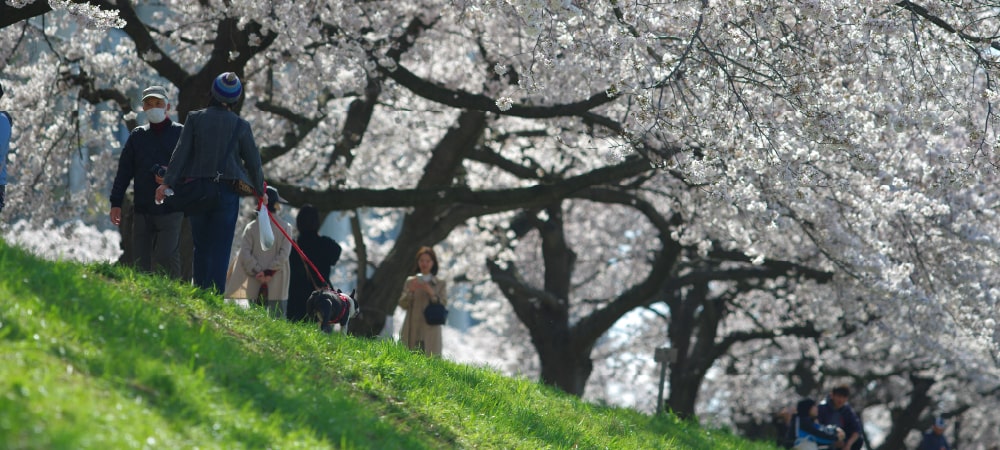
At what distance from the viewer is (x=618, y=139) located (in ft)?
39.9

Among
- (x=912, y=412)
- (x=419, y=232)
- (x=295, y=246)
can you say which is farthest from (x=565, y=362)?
(x=912, y=412)

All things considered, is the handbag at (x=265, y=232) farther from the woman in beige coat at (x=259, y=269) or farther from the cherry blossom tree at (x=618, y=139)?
the cherry blossom tree at (x=618, y=139)

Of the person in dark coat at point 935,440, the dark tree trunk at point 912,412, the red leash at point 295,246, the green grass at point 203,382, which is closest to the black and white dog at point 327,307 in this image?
the red leash at point 295,246

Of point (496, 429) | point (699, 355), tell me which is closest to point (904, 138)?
point (496, 429)

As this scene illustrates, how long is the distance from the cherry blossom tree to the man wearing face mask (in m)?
2.21

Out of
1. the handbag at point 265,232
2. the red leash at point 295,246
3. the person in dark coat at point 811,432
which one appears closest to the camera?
the handbag at point 265,232

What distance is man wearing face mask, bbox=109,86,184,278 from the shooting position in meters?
8.27

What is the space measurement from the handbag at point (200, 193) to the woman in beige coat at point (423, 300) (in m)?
3.56

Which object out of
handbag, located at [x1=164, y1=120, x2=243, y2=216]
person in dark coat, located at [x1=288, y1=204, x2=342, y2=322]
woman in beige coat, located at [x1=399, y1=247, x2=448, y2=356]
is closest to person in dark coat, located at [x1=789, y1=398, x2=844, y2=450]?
woman in beige coat, located at [x1=399, y1=247, x2=448, y2=356]

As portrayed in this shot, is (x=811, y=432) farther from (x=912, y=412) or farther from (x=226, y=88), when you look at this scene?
(x=912, y=412)

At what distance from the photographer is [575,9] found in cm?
785

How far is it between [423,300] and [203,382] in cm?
610

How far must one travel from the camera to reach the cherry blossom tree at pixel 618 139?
9398 mm

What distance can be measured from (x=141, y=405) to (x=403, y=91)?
12.6 meters
